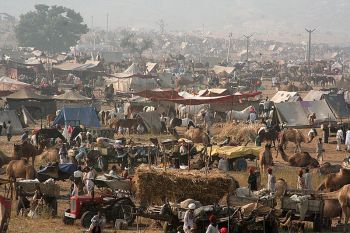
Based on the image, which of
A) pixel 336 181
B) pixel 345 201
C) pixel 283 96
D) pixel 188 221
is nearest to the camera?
pixel 188 221

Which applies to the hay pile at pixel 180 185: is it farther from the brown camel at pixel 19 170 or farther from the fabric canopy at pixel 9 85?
the fabric canopy at pixel 9 85

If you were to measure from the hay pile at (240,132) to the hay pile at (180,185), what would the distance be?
1479cm

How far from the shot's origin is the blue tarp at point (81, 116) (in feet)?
118

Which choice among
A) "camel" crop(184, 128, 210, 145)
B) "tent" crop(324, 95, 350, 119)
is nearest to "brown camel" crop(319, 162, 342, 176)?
"camel" crop(184, 128, 210, 145)

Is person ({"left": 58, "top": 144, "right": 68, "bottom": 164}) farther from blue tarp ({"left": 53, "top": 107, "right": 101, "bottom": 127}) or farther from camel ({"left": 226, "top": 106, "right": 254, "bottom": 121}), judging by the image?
camel ({"left": 226, "top": 106, "right": 254, "bottom": 121})

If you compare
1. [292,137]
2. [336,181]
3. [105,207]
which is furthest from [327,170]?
[105,207]

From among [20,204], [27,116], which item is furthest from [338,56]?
[20,204]

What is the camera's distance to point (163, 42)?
180000mm

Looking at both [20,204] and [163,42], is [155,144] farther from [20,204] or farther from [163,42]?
[163,42]

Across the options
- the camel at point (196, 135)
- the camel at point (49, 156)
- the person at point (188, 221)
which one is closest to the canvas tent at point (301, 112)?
the camel at point (196, 135)

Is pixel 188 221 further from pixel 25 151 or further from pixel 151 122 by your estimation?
pixel 151 122

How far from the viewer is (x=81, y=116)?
→ 36250 millimetres

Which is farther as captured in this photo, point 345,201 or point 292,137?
point 292,137

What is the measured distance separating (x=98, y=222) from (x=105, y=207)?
216cm
